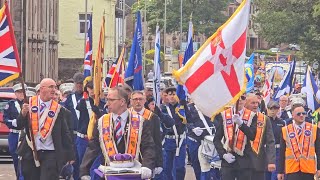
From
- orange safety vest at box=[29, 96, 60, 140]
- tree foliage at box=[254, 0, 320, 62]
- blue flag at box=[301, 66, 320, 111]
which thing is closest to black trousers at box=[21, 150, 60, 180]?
orange safety vest at box=[29, 96, 60, 140]

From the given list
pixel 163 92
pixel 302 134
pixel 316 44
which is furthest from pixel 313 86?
pixel 316 44

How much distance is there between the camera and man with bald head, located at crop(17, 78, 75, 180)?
547 inches

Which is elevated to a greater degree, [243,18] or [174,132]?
[243,18]

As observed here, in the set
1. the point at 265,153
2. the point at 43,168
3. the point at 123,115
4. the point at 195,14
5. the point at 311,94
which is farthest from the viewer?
the point at 195,14

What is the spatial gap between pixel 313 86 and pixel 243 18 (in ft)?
33.7

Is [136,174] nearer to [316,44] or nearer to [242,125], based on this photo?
[242,125]

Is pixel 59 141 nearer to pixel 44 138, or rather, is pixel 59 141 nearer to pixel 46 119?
pixel 44 138

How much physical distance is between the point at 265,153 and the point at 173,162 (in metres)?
4.41

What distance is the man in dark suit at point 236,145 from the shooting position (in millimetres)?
14305

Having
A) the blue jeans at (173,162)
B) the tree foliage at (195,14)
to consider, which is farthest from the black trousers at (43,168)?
the tree foliage at (195,14)

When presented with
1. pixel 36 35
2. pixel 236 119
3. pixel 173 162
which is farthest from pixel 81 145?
pixel 36 35

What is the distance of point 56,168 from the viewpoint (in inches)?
550

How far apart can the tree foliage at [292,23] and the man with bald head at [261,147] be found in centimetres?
3903

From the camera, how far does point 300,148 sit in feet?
49.7
